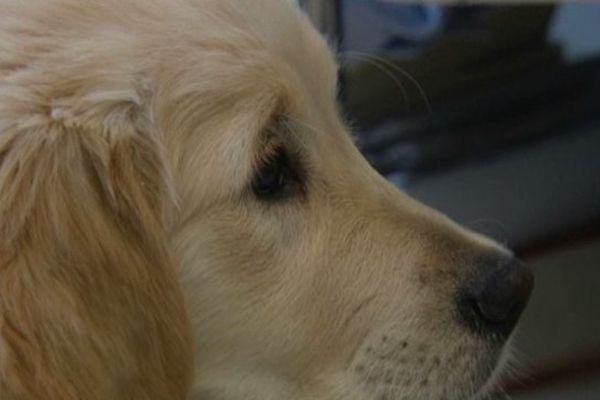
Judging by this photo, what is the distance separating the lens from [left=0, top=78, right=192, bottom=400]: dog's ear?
104 cm

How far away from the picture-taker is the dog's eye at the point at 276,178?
117 centimetres

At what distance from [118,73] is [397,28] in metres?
1.37

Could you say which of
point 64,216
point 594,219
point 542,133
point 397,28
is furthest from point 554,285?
point 64,216

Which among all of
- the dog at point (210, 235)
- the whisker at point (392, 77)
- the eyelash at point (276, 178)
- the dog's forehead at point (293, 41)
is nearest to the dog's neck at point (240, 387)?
the dog at point (210, 235)

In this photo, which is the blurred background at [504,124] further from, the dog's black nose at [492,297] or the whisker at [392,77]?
the dog's black nose at [492,297]

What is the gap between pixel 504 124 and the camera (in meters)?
2.39

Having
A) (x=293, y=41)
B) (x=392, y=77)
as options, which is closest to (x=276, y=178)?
(x=293, y=41)

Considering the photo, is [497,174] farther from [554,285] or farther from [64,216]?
[64,216]

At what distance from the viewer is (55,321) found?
1045mm

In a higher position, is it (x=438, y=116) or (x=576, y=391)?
(x=438, y=116)

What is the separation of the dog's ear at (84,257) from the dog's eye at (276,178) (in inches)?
3.8

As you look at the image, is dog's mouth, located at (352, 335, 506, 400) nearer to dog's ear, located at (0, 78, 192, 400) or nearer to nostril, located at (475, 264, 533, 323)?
nostril, located at (475, 264, 533, 323)

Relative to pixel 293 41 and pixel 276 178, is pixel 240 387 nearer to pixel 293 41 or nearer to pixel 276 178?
pixel 276 178

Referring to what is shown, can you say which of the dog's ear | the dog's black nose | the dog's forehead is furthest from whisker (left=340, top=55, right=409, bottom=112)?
the dog's ear
